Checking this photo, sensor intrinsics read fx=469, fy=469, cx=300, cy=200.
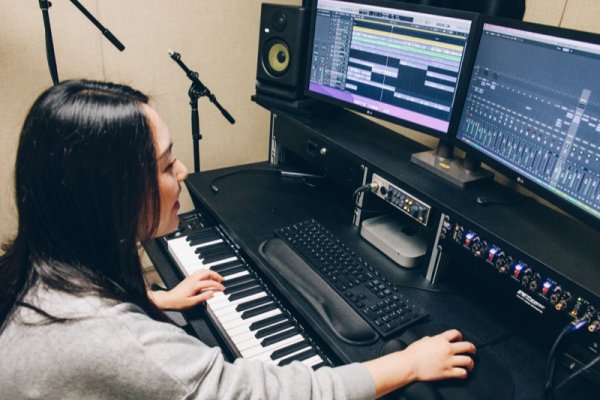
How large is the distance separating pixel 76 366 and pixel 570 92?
39.4 inches

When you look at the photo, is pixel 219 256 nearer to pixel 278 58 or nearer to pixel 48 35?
pixel 278 58

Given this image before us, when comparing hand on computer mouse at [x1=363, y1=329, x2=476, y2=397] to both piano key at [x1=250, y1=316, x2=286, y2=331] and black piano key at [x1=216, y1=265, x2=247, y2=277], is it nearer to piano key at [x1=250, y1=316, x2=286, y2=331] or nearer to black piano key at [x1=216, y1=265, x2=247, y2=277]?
piano key at [x1=250, y1=316, x2=286, y2=331]

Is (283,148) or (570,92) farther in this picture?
(283,148)

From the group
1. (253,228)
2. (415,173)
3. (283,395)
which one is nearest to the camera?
(283,395)

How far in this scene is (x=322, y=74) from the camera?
1530 millimetres

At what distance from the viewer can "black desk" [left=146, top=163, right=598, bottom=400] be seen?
38.6 inches

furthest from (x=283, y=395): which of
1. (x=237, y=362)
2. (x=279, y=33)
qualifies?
(x=279, y=33)

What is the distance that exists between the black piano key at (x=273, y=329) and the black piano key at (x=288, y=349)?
54 millimetres

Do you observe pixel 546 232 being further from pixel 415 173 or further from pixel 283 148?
pixel 283 148

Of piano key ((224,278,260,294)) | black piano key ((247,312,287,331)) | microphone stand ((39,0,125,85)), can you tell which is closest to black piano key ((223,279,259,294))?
piano key ((224,278,260,294))

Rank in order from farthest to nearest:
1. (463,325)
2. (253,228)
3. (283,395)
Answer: (253,228) → (463,325) → (283,395)

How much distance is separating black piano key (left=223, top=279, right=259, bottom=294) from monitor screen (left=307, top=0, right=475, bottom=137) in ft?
2.01

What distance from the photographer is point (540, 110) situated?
100 cm

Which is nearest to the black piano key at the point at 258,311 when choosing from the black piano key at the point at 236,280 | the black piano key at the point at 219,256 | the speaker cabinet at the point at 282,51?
the black piano key at the point at 236,280
